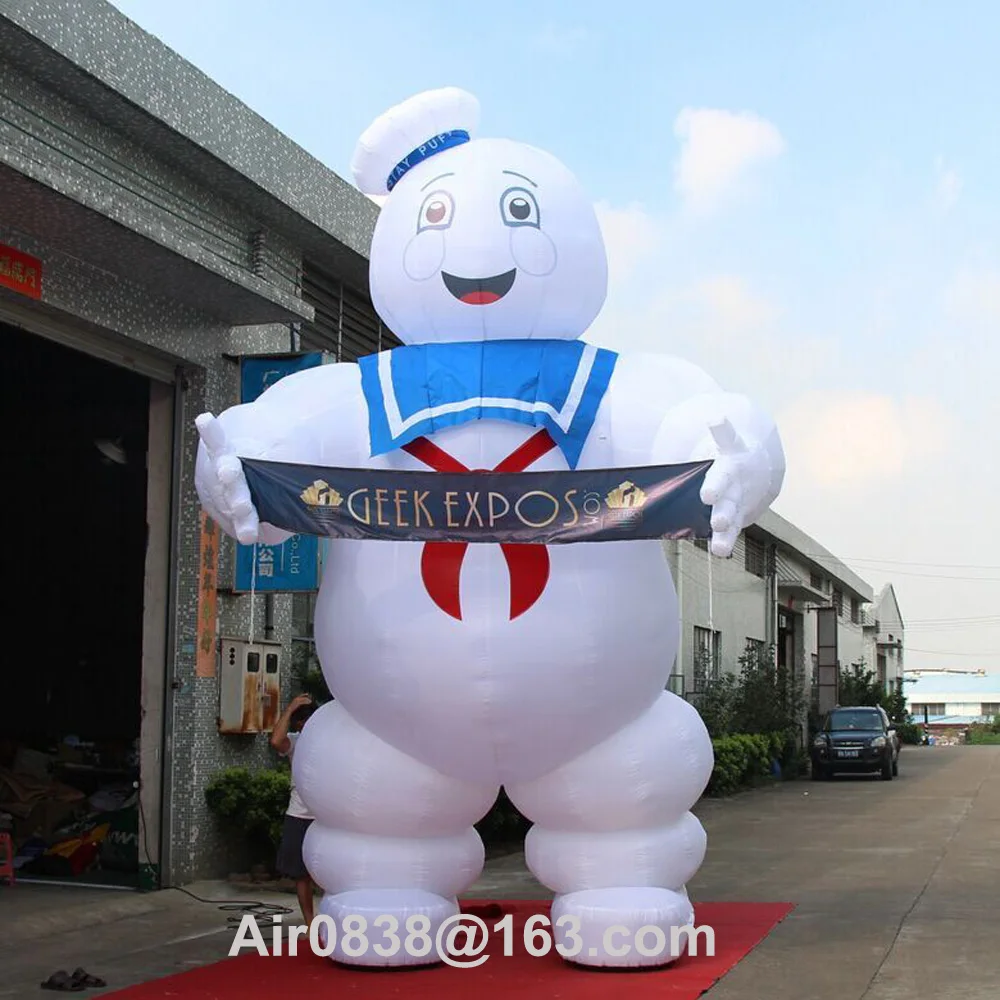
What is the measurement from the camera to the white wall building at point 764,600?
2061 centimetres

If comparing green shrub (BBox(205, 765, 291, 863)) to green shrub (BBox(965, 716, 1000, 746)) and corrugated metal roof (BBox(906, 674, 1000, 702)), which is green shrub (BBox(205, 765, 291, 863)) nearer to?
green shrub (BBox(965, 716, 1000, 746))

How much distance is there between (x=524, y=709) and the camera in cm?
537

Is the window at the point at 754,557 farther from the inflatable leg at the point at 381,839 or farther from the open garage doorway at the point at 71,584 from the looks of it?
the inflatable leg at the point at 381,839

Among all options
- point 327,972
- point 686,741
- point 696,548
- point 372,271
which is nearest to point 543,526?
point 686,741

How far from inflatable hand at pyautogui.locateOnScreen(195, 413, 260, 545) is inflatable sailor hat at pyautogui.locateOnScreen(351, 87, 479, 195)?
1547 mm

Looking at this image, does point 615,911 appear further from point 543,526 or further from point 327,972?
point 543,526

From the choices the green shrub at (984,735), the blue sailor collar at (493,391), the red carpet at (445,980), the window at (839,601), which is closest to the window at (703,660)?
the red carpet at (445,980)

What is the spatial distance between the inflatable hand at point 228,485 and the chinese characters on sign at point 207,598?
127 inches

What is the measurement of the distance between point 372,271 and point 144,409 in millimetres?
5025

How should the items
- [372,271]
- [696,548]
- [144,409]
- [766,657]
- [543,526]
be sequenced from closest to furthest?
[543,526] < [372,271] < [144,409] < [696,548] < [766,657]

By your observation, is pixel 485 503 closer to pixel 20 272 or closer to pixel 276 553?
pixel 20 272

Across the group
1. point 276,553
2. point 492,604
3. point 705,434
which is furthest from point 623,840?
point 276,553

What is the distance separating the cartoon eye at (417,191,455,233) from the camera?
5.69 m

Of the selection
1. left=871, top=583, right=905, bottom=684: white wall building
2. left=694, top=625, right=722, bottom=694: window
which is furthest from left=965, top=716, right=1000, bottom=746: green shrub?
left=694, top=625, right=722, bottom=694: window
